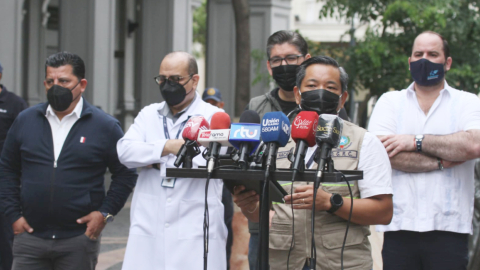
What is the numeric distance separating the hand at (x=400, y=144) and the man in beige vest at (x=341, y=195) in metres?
0.84

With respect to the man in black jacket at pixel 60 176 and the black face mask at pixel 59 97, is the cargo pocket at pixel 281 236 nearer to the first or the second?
the man in black jacket at pixel 60 176

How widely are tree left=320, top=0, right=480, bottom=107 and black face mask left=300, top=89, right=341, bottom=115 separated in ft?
30.6

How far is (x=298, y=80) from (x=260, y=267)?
116 cm

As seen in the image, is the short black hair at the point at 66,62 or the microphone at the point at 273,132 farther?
the short black hair at the point at 66,62

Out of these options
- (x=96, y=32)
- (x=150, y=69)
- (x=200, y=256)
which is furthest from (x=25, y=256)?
(x=150, y=69)

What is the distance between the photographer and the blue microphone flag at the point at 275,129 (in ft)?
9.02

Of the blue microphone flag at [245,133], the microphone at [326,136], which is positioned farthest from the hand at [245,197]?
the microphone at [326,136]

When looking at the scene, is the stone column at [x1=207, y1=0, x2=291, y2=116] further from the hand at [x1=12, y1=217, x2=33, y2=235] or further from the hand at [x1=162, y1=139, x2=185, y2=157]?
the hand at [x1=162, y1=139, x2=185, y2=157]

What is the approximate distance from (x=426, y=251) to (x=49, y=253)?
262cm

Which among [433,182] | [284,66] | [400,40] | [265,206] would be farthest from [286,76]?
[400,40]

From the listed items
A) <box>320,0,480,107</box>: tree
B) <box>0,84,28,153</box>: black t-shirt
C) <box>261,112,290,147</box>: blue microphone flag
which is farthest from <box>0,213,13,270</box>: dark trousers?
<box>320,0,480,107</box>: tree

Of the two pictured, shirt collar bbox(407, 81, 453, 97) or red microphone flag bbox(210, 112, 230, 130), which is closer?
red microphone flag bbox(210, 112, 230, 130)

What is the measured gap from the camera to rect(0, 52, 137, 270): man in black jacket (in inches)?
180

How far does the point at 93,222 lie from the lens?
183 inches
